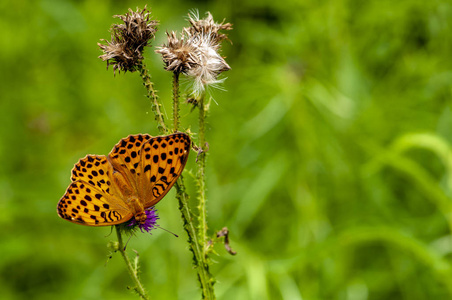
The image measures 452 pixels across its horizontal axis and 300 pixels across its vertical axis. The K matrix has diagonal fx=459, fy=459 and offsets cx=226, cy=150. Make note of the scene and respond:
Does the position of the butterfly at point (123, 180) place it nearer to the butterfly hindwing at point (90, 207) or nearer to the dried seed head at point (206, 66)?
the butterfly hindwing at point (90, 207)

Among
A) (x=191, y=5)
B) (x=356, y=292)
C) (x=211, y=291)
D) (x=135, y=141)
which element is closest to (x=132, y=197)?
(x=135, y=141)

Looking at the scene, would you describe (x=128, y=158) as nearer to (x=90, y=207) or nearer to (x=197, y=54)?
(x=90, y=207)

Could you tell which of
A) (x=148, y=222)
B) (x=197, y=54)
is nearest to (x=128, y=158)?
(x=148, y=222)

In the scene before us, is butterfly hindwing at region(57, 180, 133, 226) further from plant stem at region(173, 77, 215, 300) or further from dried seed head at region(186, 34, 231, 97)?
dried seed head at region(186, 34, 231, 97)

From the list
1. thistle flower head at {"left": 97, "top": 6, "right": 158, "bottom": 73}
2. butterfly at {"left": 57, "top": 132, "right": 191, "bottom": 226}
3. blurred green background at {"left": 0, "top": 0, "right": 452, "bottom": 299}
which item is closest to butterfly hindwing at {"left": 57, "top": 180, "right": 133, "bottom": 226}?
butterfly at {"left": 57, "top": 132, "right": 191, "bottom": 226}

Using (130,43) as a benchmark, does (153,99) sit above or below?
below

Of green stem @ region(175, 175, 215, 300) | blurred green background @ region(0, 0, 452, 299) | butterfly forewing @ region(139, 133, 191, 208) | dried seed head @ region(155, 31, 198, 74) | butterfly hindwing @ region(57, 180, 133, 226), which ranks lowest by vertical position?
green stem @ region(175, 175, 215, 300)
